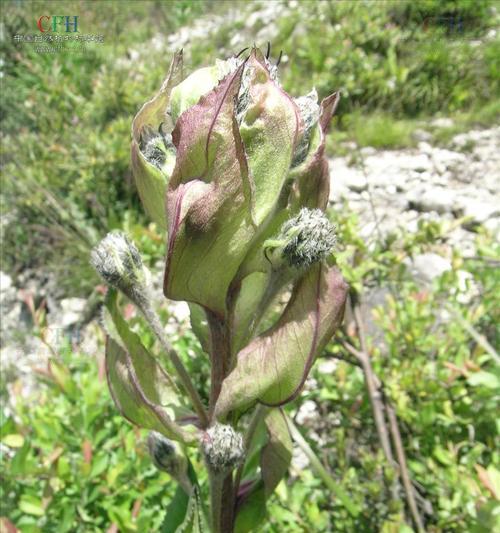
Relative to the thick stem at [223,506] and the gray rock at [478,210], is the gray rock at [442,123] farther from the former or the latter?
the thick stem at [223,506]

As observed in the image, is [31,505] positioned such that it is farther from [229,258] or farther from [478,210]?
[478,210]

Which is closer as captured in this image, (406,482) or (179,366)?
(179,366)

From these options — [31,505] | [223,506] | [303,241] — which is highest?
[303,241]

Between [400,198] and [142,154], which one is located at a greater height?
[142,154]

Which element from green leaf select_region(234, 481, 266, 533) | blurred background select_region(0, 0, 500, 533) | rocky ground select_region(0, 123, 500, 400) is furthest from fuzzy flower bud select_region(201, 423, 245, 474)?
rocky ground select_region(0, 123, 500, 400)

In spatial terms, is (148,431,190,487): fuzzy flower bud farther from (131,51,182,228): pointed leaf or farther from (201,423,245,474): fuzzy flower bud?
(131,51,182,228): pointed leaf

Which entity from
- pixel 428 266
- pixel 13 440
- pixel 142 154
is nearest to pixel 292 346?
pixel 142 154

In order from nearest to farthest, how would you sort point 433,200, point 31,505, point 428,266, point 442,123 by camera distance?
1. point 31,505
2. point 428,266
3. point 433,200
4. point 442,123
